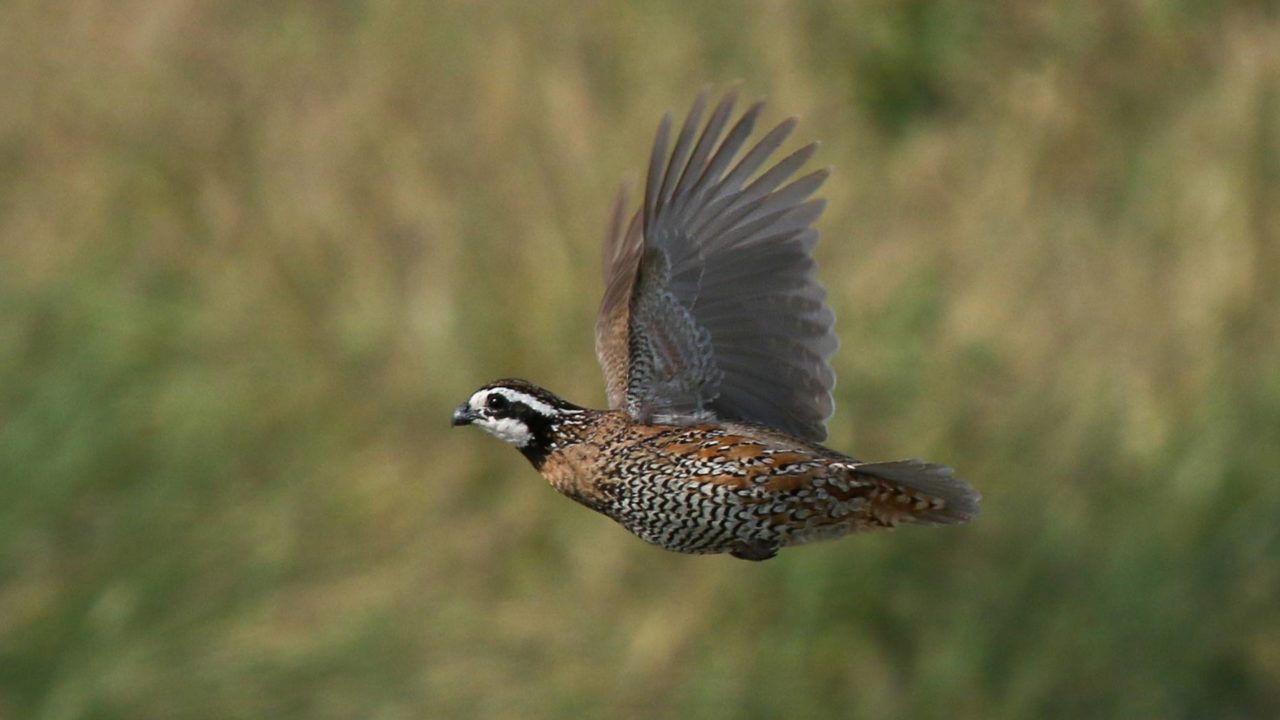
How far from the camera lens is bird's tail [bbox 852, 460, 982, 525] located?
4.43m

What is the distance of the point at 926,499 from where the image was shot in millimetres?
4562

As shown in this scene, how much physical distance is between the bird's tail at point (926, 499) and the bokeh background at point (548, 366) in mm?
4637

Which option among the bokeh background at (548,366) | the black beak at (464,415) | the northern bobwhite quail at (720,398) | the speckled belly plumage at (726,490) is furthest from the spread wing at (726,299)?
the bokeh background at (548,366)

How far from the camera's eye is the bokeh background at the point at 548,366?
948cm

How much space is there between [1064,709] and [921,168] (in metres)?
2.89

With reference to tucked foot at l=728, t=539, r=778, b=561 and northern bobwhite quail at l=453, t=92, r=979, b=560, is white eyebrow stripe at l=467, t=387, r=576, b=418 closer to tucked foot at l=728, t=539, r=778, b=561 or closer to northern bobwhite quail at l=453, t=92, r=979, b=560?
northern bobwhite quail at l=453, t=92, r=979, b=560

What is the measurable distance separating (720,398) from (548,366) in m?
4.84

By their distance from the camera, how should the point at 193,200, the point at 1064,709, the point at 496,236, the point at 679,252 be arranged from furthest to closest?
the point at 193,200, the point at 496,236, the point at 1064,709, the point at 679,252

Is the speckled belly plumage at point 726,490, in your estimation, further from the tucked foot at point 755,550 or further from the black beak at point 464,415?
the black beak at point 464,415

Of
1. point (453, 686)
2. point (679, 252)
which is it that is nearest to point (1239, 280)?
point (453, 686)

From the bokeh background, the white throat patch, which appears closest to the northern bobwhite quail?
the white throat patch

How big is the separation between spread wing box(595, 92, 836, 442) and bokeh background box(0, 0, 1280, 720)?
4.28m

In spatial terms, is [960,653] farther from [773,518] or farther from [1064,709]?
[773,518]

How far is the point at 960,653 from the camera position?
9.38 meters
